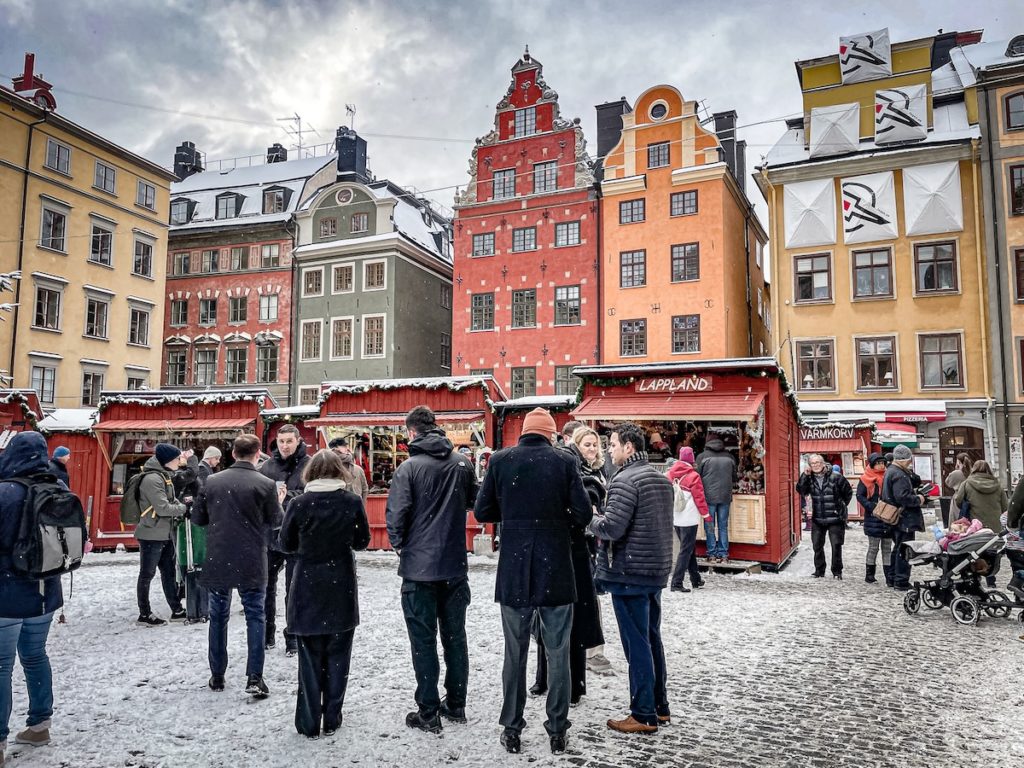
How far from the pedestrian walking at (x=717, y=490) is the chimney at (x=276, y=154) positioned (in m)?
36.0

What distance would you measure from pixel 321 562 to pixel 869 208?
86.0 ft

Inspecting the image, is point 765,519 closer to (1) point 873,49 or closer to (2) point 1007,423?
(2) point 1007,423

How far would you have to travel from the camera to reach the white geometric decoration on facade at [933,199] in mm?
Answer: 24750

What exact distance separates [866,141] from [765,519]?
66.1ft

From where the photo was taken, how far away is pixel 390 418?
15.0 meters

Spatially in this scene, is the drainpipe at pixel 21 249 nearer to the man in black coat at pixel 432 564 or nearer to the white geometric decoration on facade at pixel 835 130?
the man in black coat at pixel 432 564

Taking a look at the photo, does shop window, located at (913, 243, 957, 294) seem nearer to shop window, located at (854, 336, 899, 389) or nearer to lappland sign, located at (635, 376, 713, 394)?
shop window, located at (854, 336, 899, 389)

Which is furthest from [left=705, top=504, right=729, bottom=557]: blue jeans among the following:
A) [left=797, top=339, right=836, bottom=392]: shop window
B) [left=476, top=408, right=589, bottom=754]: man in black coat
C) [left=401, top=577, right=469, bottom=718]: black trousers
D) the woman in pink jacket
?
[left=797, top=339, right=836, bottom=392]: shop window

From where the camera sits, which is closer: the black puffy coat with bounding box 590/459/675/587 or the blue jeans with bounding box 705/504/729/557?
the black puffy coat with bounding box 590/459/675/587

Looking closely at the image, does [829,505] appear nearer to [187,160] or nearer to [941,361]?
[941,361]

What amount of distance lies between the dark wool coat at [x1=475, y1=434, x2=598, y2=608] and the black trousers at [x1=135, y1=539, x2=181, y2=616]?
17.2 ft

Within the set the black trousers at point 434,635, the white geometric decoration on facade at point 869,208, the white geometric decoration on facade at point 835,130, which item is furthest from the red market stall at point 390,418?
the white geometric decoration on facade at point 835,130

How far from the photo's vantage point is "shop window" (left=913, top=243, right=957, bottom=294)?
24.9 metres

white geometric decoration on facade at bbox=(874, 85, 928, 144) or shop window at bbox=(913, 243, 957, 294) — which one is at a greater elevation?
white geometric decoration on facade at bbox=(874, 85, 928, 144)
